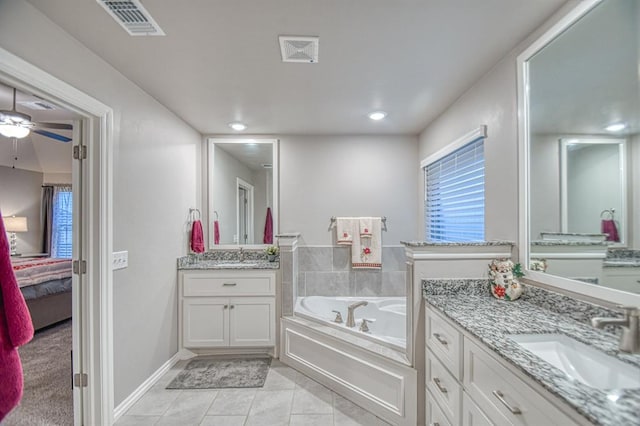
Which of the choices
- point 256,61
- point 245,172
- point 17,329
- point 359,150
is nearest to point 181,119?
point 245,172

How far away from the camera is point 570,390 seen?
2.54 feet

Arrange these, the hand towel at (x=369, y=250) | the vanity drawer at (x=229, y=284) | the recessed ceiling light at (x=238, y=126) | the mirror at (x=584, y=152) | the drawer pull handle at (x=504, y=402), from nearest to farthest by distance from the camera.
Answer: the drawer pull handle at (x=504, y=402) → the mirror at (x=584, y=152) → the vanity drawer at (x=229, y=284) → the recessed ceiling light at (x=238, y=126) → the hand towel at (x=369, y=250)

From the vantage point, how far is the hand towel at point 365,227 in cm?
325

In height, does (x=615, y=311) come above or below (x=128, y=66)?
below

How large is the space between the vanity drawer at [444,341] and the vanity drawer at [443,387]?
0.05 m

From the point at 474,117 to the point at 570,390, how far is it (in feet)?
6.32

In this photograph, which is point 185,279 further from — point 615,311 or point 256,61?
point 615,311

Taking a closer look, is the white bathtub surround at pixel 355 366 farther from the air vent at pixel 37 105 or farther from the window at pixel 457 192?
the air vent at pixel 37 105

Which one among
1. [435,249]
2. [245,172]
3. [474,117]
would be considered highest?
[474,117]

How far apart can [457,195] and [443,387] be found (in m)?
1.67

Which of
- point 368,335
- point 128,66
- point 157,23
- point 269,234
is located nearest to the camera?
point 157,23

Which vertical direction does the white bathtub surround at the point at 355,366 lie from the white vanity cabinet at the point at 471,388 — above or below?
below

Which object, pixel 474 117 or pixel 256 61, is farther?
pixel 474 117

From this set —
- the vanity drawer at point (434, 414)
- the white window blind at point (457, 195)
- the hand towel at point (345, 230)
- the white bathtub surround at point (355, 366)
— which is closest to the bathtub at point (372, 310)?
the white bathtub surround at point (355, 366)
